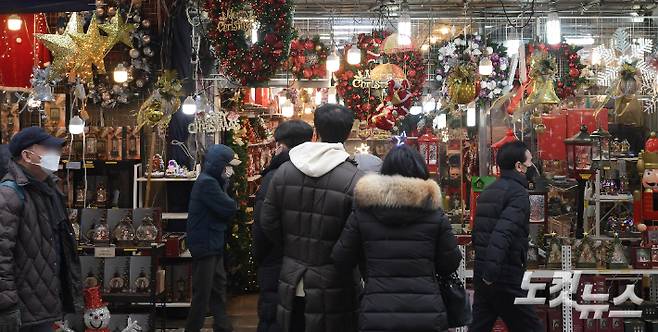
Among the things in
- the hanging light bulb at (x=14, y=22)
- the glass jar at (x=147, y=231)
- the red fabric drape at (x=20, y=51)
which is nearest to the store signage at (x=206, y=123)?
the glass jar at (x=147, y=231)

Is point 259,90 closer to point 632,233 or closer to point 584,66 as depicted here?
point 584,66

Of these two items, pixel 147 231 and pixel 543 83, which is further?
pixel 543 83

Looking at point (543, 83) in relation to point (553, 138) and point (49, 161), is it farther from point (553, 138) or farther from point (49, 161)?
point (49, 161)

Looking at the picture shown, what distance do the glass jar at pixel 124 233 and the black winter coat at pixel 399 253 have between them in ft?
11.6

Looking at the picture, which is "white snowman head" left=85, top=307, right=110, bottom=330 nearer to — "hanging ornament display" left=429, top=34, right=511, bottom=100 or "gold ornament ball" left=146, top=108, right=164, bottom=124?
"gold ornament ball" left=146, top=108, right=164, bottom=124

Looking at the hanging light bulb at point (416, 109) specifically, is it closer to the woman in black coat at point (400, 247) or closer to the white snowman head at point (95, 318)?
the white snowman head at point (95, 318)

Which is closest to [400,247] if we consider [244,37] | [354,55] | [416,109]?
[244,37]

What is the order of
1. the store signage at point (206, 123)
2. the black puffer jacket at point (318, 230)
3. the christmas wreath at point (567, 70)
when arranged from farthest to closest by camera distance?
the christmas wreath at point (567, 70) → the store signage at point (206, 123) → the black puffer jacket at point (318, 230)

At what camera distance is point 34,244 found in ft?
16.3

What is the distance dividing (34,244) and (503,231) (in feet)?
9.65

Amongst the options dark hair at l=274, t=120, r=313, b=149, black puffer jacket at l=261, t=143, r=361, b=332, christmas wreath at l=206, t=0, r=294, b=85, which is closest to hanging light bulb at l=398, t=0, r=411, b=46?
christmas wreath at l=206, t=0, r=294, b=85

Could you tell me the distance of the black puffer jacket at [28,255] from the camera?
478 centimetres

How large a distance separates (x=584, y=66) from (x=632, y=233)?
Result: 2.90 meters

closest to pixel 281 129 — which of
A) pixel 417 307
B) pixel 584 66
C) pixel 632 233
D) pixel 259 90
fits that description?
pixel 417 307
